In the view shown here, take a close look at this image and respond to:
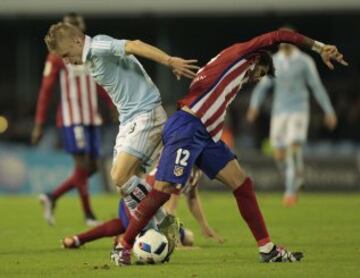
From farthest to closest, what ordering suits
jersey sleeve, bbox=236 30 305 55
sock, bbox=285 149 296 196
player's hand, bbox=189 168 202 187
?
sock, bbox=285 149 296 196 → player's hand, bbox=189 168 202 187 → jersey sleeve, bbox=236 30 305 55

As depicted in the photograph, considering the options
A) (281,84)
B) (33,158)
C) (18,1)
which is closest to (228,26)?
(18,1)

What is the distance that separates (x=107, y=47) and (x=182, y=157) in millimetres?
1105

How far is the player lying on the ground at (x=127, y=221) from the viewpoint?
9.76 meters

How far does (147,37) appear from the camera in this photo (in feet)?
102

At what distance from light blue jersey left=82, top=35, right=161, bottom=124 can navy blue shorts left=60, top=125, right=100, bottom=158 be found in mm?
4571

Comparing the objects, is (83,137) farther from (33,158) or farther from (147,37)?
(147,37)

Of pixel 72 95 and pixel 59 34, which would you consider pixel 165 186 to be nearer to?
pixel 59 34

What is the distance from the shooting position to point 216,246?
1118 cm

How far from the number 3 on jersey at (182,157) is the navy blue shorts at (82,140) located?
5.23 meters

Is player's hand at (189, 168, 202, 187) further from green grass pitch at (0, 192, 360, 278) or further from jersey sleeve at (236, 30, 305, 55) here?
jersey sleeve at (236, 30, 305, 55)

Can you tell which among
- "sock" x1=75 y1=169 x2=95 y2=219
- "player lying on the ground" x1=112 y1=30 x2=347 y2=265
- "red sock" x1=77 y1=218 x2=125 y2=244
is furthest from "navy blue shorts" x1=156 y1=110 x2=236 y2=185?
"sock" x1=75 y1=169 x2=95 y2=219

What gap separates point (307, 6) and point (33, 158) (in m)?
8.84

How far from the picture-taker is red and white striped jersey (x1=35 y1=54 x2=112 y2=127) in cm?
1432

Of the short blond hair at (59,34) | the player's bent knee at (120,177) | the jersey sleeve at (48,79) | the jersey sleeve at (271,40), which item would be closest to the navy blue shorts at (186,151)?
the player's bent knee at (120,177)
